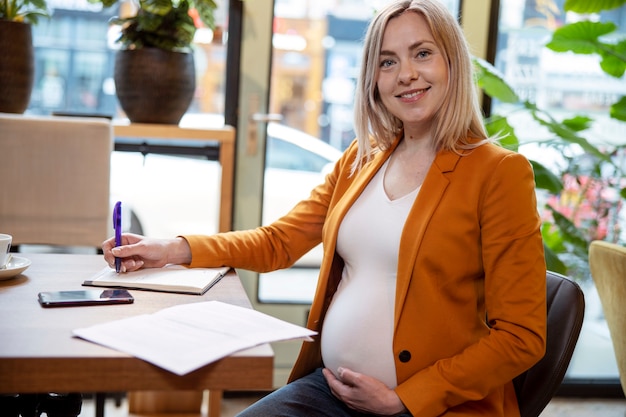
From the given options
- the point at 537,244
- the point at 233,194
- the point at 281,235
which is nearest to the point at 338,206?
the point at 281,235

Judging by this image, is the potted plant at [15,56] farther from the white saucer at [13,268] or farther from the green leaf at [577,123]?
the green leaf at [577,123]

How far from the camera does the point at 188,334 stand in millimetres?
1139

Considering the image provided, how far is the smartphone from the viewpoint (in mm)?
1281

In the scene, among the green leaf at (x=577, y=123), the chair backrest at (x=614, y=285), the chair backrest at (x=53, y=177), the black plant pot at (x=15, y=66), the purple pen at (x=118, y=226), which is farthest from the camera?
the green leaf at (x=577, y=123)

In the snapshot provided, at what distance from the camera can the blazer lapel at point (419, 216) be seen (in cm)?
146

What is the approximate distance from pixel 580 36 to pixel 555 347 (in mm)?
1657

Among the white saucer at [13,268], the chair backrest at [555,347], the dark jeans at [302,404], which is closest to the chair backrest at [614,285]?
the chair backrest at [555,347]

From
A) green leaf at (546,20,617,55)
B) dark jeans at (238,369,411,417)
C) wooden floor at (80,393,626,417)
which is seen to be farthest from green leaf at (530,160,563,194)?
dark jeans at (238,369,411,417)

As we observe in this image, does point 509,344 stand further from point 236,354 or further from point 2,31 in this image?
point 2,31

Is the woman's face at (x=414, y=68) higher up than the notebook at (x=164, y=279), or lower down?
higher up

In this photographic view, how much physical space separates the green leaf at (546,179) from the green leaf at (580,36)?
47 cm

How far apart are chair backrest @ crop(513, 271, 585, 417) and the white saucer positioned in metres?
1.01

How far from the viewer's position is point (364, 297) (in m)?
1.53

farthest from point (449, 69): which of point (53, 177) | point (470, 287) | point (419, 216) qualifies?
point (53, 177)
